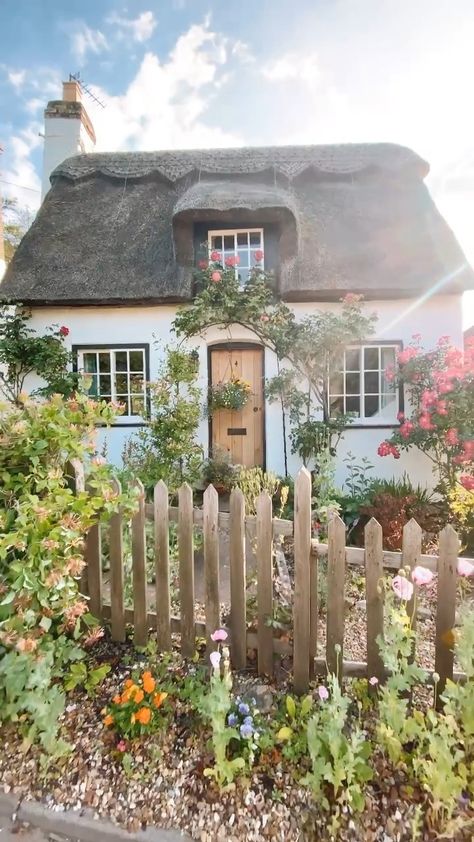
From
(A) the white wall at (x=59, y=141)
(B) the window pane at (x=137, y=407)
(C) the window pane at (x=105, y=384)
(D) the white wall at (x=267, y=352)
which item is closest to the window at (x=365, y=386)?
(D) the white wall at (x=267, y=352)

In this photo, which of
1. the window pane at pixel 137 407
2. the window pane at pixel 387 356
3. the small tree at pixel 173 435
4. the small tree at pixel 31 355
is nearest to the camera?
the small tree at pixel 173 435

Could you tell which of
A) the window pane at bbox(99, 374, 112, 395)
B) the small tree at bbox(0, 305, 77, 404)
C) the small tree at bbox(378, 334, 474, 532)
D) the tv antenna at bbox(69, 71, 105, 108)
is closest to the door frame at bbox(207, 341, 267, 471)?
the window pane at bbox(99, 374, 112, 395)

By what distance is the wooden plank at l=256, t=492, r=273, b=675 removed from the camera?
2172mm

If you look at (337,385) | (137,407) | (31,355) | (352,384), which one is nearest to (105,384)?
(137,407)

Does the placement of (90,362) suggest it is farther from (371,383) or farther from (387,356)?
(387,356)

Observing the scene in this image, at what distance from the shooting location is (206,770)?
1561mm

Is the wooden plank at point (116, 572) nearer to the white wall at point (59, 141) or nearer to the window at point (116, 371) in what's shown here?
the window at point (116, 371)

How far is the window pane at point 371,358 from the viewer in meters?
6.56

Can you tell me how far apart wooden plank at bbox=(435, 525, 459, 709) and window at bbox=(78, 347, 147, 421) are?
5624 millimetres

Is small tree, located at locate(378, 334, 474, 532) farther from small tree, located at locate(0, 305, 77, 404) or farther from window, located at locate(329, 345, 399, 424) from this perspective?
small tree, located at locate(0, 305, 77, 404)

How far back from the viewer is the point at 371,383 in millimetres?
6594

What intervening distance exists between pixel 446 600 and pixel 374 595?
1.18 ft

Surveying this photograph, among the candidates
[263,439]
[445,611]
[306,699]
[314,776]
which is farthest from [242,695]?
[263,439]

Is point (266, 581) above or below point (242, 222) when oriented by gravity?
below
